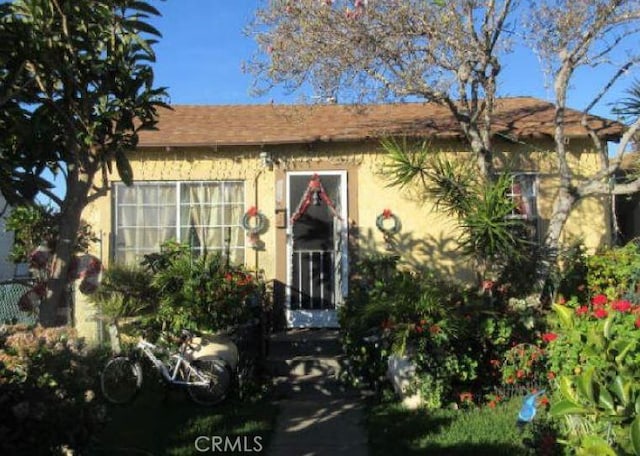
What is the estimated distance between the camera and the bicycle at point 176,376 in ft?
23.8

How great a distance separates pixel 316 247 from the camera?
408 inches

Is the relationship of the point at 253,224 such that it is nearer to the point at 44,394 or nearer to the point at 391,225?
the point at 391,225

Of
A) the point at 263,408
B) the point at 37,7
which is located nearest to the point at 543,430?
the point at 263,408

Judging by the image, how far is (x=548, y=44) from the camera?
8.01 m

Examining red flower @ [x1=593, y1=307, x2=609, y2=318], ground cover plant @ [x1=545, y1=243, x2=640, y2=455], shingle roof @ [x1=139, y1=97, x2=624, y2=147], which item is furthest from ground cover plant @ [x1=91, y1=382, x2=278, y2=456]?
shingle roof @ [x1=139, y1=97, x2=624, y2=147]

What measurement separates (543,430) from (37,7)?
4.55 meters

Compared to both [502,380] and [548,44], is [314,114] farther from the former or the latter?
[502,380]

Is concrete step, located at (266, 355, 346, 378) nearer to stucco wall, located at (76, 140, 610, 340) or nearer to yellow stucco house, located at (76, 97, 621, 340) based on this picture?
yellow stucco house, located at (76, 97, 621, 340)

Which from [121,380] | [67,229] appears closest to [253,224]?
[121,380]

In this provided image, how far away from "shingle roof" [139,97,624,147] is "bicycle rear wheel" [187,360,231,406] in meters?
3.67

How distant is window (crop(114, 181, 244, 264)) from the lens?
34.3ft

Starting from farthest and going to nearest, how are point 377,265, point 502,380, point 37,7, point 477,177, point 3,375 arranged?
point 377,265 → point 477,177 → point 502,380 → point 37,7 → point 3,375

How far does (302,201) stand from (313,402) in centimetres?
352

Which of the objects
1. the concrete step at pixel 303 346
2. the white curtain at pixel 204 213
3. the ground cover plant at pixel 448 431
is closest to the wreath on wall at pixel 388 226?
the concrete step at pixel 303 346
